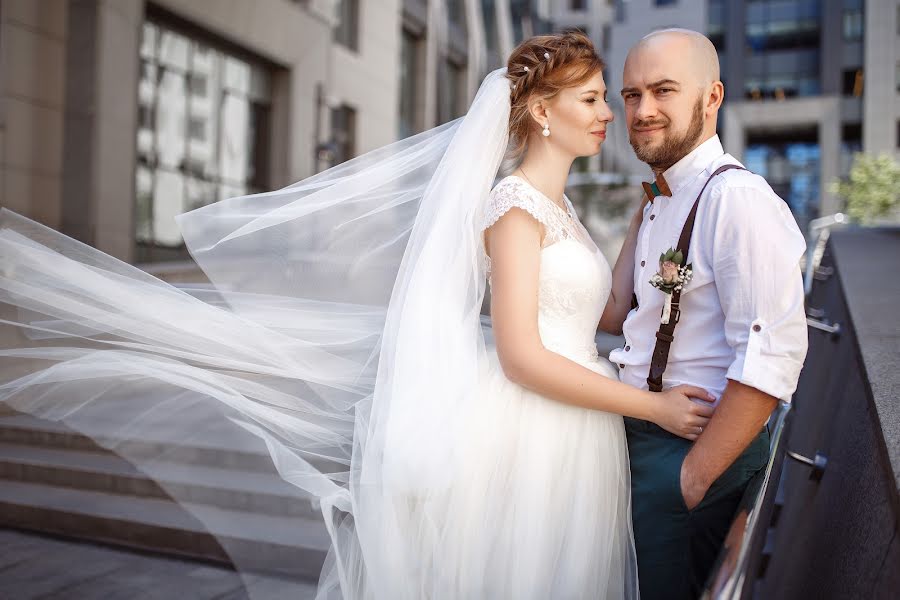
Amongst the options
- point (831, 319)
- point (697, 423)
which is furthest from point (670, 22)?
point (697, 423)

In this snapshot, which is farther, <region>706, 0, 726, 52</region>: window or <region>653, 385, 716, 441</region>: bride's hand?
<region>706, 0, 726, 52</region>: window

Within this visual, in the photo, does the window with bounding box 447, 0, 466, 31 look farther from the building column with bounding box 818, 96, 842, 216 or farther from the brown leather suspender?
the brown leather suspender

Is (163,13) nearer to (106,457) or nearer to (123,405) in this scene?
(106,457)

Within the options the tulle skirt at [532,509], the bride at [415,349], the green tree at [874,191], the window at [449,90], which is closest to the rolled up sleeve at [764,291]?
the bride at [415,349]

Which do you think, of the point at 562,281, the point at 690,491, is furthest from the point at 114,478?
the point at 690,491

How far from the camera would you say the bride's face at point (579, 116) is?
8.39ft

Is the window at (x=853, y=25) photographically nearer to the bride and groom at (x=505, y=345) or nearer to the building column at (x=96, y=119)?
the building column at (x=96, y=119)

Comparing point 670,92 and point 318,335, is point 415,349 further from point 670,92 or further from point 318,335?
point 670,92

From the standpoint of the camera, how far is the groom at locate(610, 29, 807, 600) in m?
1.96

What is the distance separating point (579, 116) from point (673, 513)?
1.22 m

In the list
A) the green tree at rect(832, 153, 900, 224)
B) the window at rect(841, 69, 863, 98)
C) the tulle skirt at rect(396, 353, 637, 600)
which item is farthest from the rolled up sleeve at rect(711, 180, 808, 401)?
the window at rect(841, 69, 863, 98)

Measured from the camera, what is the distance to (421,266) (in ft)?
8.29

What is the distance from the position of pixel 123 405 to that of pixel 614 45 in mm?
49523

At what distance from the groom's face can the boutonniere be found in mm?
334
